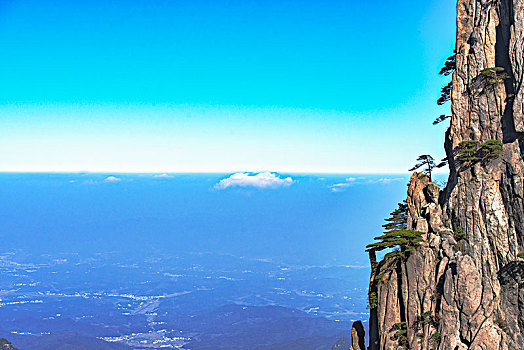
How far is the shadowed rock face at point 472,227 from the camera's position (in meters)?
33.2

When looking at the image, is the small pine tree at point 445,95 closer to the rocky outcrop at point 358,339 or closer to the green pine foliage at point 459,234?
the green pine foliage at point 459,234

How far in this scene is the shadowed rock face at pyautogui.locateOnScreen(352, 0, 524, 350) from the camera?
109 ft

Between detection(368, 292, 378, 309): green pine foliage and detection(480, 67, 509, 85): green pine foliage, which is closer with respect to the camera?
detection(480, 67, 509, 85): green pine foliage

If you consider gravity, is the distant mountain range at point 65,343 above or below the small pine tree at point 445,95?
below

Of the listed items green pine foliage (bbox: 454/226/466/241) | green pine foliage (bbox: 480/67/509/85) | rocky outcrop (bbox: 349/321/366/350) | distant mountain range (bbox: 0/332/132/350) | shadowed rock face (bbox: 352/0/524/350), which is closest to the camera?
shadowed rock face (bbox: 352/0/524/350)

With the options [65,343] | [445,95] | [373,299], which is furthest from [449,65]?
[65,343]

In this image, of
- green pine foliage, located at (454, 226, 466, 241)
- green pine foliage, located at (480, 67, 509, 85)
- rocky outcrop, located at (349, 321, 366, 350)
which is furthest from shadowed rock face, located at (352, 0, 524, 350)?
rocky outcrop, located at (349, 321, 366, 350)

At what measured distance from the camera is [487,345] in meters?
31.9

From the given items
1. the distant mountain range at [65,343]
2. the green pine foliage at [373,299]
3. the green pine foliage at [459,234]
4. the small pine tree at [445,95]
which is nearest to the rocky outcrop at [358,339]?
the green pine foliage at [373,299]

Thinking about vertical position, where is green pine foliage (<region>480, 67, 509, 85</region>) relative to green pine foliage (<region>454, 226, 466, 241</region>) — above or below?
above

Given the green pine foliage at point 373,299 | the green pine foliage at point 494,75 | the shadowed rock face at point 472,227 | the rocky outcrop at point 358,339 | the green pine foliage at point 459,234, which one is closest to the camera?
the shadowed rock face at point 472,227

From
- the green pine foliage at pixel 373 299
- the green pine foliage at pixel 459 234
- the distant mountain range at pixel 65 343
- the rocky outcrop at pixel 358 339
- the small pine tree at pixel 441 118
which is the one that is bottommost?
the distant mountain range at pixel 65 343

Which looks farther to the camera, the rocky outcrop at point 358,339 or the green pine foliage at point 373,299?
the rocky outcrop at point 358,339

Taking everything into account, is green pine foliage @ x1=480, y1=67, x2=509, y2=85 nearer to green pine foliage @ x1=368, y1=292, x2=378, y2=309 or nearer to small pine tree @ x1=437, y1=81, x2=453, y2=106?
small pine tree @ x1=437, y1=81, x2=453, y2=106
